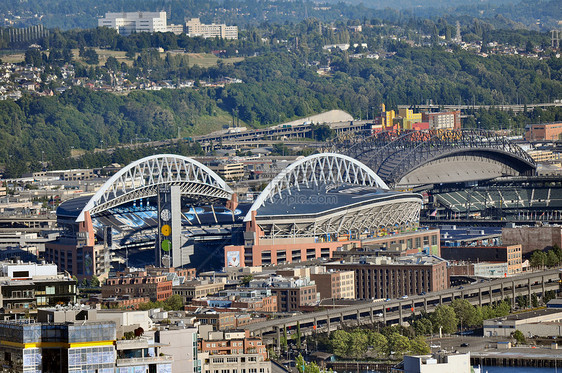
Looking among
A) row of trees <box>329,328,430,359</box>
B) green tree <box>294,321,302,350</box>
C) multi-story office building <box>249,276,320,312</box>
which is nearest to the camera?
row of trees <box>329,328,430,359</box>

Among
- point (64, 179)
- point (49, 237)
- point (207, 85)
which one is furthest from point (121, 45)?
point (49, 237)

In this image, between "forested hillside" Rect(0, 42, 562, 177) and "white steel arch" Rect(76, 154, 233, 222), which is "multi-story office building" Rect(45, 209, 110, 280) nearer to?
"white steel arch" Rect(76, 154, 233, 222)

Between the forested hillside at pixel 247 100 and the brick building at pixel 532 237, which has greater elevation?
the forested hillside at pixel 247 100

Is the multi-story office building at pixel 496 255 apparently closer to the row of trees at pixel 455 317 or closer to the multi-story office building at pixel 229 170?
the row of trees at pixel 455 317

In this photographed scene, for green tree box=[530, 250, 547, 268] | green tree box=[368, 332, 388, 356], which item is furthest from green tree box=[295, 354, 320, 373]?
green tree box=[530, 250, 547, 268]

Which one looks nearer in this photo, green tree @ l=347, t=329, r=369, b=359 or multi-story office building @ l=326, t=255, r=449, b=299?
green tree @ l=347, t=329, r=369, b=359

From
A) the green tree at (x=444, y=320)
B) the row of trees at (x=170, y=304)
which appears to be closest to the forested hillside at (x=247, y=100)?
the row of trees at (x=170, y=304)

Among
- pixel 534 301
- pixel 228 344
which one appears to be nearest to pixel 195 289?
pixel 534 301

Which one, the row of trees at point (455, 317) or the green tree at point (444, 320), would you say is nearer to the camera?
the row of trees at point (455, 317)
